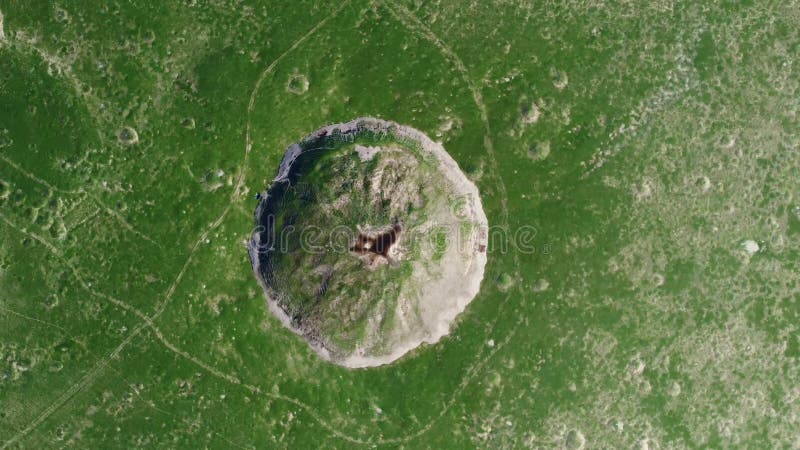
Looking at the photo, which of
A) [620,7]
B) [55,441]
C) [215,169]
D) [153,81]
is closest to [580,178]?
[620,7]

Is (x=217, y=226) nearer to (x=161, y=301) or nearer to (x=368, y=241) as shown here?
(x=161, y=301)

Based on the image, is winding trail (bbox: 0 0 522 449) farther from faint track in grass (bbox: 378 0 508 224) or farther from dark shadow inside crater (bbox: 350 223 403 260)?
dark shadow inside crater (bbox: 350 223 403 260)

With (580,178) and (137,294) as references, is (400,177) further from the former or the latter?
(137,294)

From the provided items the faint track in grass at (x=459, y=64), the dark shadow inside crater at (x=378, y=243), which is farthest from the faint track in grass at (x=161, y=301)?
the dark shadow inside crater at (x=378, y=243)

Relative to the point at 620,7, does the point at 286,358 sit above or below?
below

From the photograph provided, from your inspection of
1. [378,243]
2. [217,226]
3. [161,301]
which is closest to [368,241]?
[378,243]

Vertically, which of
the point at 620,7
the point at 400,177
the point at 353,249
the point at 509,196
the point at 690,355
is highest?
the point at 620,7

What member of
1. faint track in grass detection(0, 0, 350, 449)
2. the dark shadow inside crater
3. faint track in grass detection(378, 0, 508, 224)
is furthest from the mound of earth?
faint track in grass detection(0, 0, 350, 449)

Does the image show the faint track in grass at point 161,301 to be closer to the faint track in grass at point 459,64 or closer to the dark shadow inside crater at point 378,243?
the faint track in grass at point 459,64
